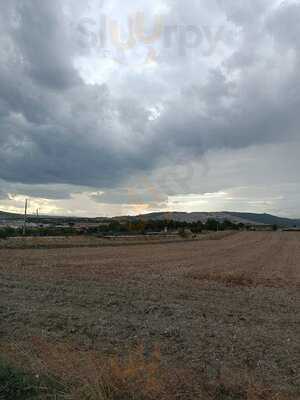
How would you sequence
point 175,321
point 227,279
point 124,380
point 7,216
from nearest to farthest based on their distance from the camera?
point 124,380 < point 175,321 < point 227,279 < point 7,216

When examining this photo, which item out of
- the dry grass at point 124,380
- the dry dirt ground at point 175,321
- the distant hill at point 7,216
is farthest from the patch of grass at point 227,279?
the distant hill at point 7,216

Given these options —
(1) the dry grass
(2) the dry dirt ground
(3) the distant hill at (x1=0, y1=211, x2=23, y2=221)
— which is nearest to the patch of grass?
(2) the dry dirt ground

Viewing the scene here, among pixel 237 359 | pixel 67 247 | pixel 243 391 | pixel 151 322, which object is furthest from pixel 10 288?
pixel 67 247

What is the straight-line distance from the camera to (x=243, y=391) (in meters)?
5.97

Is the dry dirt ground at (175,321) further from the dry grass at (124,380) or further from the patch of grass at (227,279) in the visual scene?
the patch of grass at (227,279)

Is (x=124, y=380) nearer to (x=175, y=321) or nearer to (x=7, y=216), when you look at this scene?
(x=175, y=321)

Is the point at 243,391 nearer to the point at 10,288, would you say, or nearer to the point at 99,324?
the point at 99,324

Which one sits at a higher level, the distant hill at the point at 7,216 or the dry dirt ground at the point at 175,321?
the distant hill at the point at 7,216

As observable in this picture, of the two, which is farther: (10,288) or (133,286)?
(133,286)

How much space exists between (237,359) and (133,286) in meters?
9.09

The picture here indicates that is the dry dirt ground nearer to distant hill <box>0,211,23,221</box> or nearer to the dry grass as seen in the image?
the dry grass

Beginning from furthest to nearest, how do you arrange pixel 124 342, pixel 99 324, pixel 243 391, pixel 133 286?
pixel 133 286 < pixel 99 324 < pixel 124 342 < pixel 243 391

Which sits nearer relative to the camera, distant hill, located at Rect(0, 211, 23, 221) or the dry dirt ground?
the dry dirt ground

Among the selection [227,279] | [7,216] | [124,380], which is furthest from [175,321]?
[7,216]
